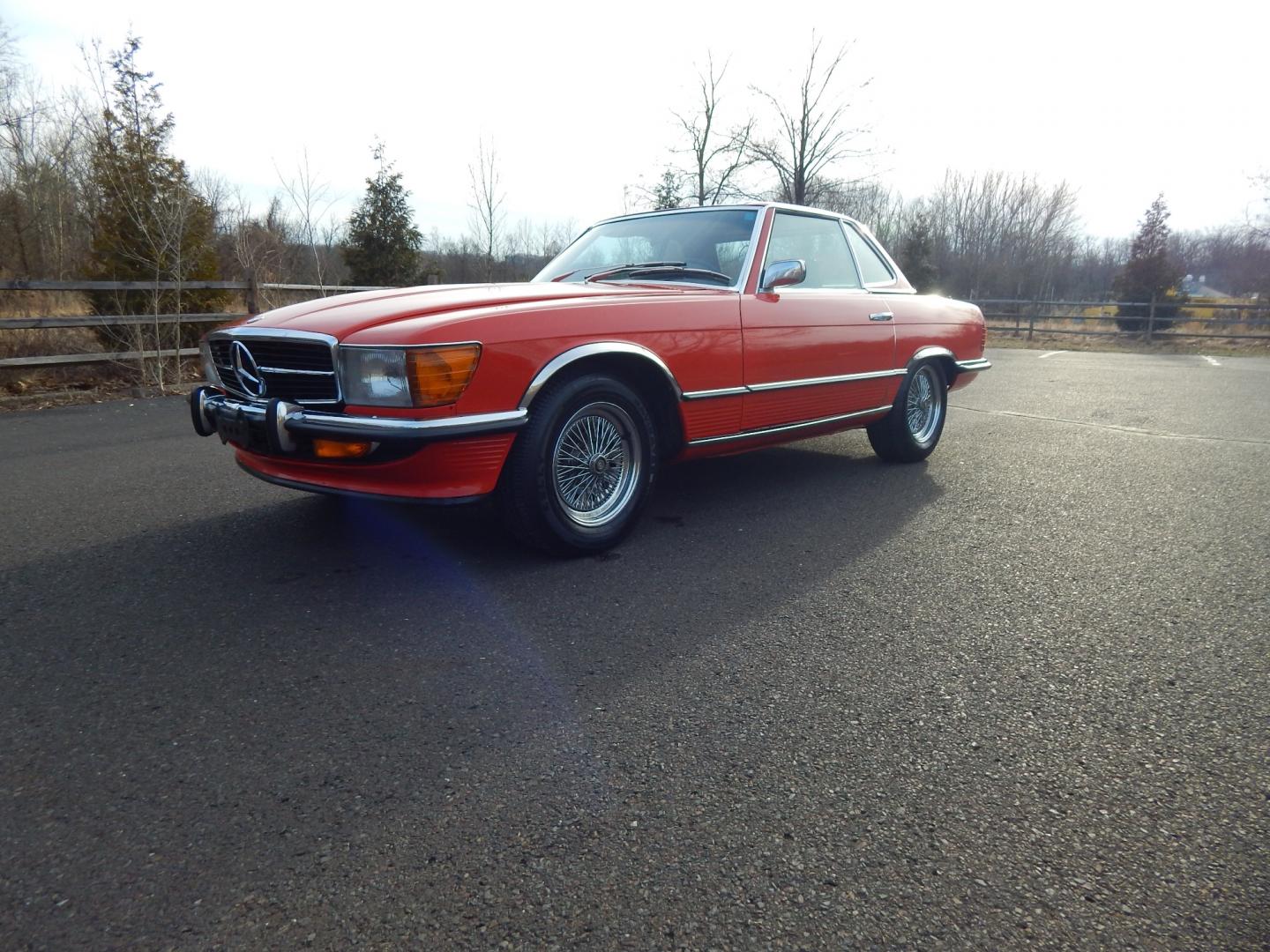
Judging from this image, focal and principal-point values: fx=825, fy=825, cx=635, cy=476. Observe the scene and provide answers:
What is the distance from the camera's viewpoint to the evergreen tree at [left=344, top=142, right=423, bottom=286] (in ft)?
61.5

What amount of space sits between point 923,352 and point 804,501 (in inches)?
61.8

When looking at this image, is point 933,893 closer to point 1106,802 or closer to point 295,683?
point 1106,802

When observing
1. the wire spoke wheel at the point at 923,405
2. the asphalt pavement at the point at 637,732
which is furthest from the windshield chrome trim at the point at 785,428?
the asphalt pavement at the point at 637,732

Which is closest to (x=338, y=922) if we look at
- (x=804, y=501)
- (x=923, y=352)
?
(x=804, y=501)

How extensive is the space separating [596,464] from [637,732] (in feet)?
5.22

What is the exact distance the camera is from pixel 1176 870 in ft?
5.34

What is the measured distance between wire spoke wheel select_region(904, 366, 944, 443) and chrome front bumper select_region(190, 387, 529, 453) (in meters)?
3.14

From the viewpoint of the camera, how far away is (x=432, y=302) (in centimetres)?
340

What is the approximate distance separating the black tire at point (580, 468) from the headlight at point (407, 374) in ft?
1.16

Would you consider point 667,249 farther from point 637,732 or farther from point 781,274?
point 637,732

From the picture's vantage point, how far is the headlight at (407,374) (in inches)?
116

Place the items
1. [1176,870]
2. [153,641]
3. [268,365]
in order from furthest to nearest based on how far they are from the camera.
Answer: [268,365]
[153,641]
[1176,870]

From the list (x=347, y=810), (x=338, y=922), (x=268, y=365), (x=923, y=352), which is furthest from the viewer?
(x=923, y=352)

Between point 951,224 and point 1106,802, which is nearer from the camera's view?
point 1106,802
